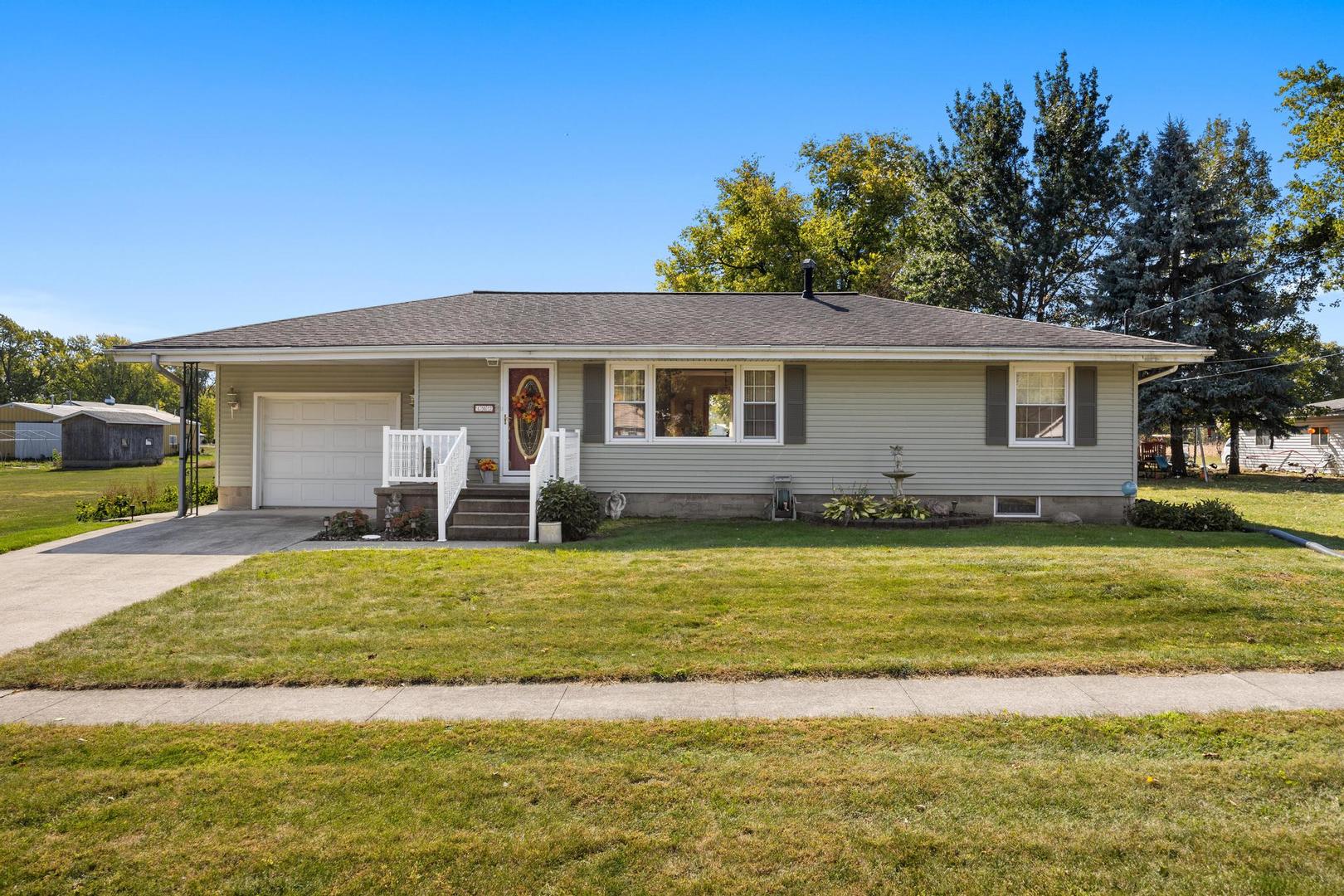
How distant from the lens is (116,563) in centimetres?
885

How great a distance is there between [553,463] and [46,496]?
53.5 ft

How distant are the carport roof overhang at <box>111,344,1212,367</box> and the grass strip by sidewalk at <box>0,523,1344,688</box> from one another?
3809mm

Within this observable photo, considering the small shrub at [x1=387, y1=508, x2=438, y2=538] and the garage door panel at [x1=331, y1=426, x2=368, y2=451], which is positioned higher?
the garage door panel at [x1=331, y1=426, x2=368, y2=451]

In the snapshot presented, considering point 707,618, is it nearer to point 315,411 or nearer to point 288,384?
point 315,411

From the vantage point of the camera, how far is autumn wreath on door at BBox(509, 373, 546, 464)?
1259 centimetres

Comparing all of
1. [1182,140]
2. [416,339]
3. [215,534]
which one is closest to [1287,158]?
[1182,140]

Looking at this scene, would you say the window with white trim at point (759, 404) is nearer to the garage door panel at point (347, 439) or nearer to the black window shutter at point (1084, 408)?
the black window shutter at point (1084, 408)

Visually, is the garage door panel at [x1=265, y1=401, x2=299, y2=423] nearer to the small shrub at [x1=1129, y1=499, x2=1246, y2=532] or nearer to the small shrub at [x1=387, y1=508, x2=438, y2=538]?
the small shrub at [x1=387, y1=508, x2=438, y2=538]

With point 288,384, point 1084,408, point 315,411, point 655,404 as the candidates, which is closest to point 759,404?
point 655,404

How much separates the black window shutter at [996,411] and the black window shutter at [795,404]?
292cm

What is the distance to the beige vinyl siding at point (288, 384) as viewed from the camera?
1372 cm

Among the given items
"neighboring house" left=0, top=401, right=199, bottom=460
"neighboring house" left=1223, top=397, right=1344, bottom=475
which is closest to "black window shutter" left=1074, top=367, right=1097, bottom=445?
"neighboring house" left=1223, top=397, right=1344, bottom=475

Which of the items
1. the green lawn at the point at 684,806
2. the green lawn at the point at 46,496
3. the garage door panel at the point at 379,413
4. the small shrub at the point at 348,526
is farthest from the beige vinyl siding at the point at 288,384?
the green lawn at the point at 684,806

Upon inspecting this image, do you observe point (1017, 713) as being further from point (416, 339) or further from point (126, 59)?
point (126, 59)
